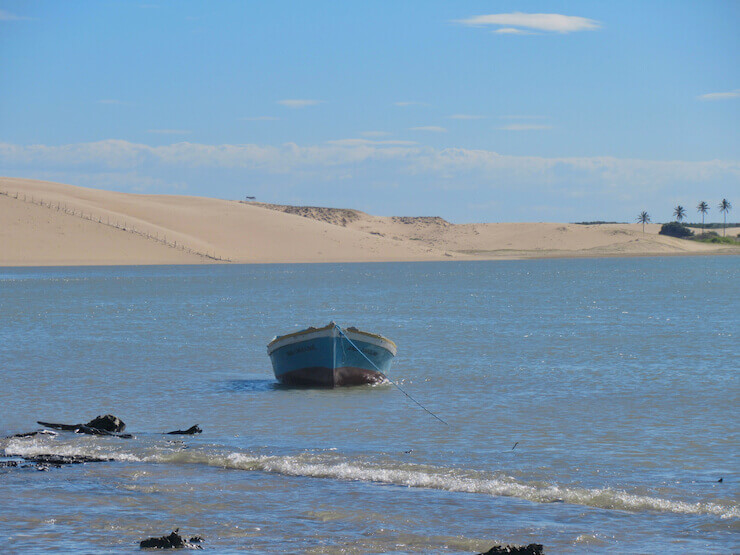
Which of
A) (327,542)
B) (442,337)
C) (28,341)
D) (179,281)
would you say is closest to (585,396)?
(327,542)

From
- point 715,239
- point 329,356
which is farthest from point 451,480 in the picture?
point 715,239

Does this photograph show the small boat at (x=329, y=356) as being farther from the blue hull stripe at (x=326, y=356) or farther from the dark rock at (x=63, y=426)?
the dark rock at (x=63, y=426)

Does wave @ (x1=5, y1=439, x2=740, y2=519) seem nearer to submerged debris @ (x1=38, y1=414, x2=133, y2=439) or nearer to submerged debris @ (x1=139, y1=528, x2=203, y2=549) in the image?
submerged debris @ (x1=38, y1=414, x2=133, y2=439)

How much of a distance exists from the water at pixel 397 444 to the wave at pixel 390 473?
0.04m

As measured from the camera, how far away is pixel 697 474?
40.1ft

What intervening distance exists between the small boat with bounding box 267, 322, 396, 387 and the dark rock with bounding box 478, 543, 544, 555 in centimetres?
1136

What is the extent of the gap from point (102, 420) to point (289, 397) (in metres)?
4.76

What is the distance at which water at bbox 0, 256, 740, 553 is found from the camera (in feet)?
32.7

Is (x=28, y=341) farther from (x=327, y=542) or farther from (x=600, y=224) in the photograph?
(x=600, y=224)

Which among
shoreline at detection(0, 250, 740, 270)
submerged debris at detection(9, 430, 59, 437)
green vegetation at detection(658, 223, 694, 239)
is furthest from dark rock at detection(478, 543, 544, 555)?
green vegetation at detection(658, 223, 694, 239)

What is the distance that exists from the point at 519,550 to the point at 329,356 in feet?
38.6

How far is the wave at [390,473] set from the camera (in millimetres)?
10859

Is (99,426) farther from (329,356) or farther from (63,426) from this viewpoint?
(329,356)

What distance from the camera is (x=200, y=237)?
408 feet
